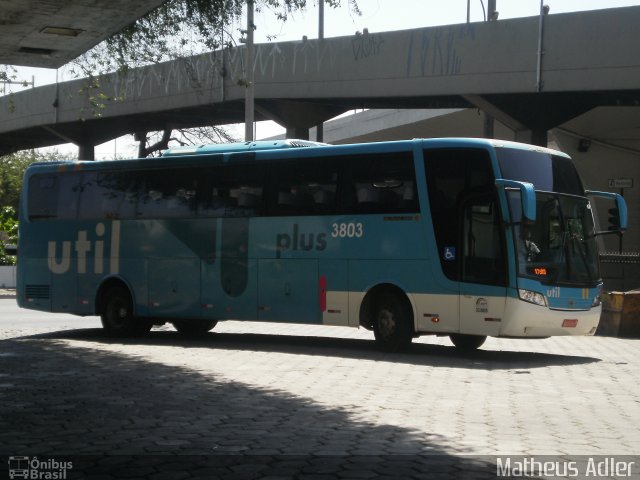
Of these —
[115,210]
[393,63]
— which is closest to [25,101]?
[393,63]

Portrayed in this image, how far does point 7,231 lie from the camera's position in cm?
4425

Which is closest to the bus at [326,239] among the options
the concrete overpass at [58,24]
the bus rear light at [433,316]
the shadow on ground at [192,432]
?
the bus rear light at [433,316]

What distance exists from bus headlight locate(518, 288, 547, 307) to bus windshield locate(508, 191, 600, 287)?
247 mm

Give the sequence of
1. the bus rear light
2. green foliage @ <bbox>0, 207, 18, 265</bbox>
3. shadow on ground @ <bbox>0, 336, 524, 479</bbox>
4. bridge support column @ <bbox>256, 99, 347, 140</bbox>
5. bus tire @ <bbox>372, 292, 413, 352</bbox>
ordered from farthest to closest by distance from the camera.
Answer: green foliage @ <bbox>0, 207, 18, 265</bbox>, bridge support column @ <bbox>256, 99, 347, 140</bbox>, bus tire @ <bbox>372, 292, 413, 352</bbox>, the bus rear light, shadow on ground @ <bbox>0, 336, 524, 479</bbox>

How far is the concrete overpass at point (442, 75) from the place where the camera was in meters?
27.5

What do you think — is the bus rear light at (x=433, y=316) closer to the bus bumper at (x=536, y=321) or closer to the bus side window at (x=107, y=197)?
the bus bumper at (x=536, y=321)

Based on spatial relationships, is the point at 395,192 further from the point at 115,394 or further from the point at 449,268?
the point at 115,394

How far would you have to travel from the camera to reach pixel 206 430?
29.1 ft

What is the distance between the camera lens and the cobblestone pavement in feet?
25.1

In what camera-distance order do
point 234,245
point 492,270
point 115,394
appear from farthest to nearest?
1. point 234,245
2. point 492,270
3. point 115,394

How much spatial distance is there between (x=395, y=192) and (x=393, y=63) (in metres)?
15.4

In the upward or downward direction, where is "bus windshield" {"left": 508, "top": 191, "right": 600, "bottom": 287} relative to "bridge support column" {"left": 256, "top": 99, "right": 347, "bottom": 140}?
downward

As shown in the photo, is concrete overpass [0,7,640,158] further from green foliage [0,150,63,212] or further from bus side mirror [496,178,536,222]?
green foliage [0,150,63,212]

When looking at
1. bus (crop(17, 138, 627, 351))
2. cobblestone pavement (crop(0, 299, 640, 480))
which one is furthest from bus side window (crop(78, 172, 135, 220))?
cobblestone pavement (crop(0, 299, 640, 480))
